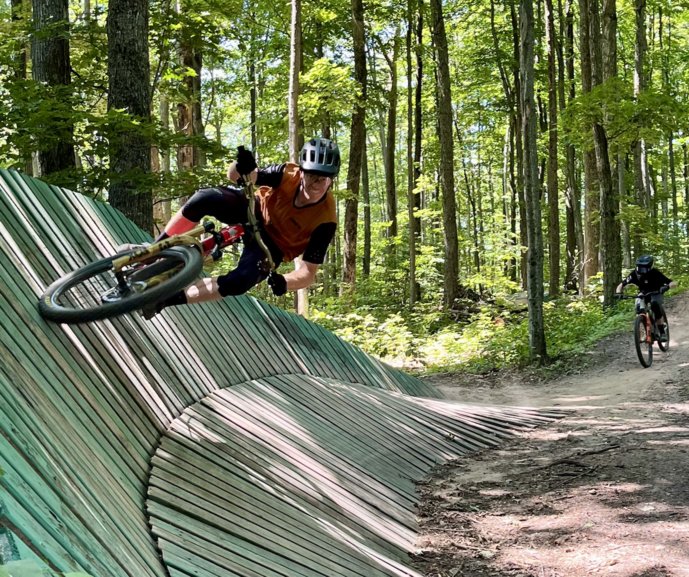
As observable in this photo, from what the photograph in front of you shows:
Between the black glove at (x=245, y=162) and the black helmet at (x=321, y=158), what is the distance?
1.13 feet

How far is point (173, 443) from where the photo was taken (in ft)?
14.4

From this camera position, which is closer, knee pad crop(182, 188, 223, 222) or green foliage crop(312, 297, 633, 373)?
knee pad crop(182, 188, 223, 222)

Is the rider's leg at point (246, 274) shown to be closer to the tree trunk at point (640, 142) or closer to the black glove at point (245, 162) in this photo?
the black glove at point (245, 162)

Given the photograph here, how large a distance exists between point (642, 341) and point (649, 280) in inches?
43.1

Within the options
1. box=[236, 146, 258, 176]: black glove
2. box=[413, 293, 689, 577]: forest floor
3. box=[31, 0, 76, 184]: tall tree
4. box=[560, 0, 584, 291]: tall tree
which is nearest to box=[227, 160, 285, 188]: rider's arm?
box=[236, 146, 258, 176]: black glove

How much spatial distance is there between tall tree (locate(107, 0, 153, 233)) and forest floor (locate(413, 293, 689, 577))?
5.36m

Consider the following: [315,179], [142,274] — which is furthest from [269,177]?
[142,274]

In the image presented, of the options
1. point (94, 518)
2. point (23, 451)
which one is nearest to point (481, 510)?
point (94, 518)

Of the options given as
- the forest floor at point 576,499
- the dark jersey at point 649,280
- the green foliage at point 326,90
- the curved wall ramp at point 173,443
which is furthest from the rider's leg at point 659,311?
the green foliage at point 326,90

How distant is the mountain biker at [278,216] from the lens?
4.62 m

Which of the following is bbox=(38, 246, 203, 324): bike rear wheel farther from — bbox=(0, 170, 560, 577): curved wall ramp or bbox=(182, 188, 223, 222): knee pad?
bbox=(182, 188, 223, 222): knee pad

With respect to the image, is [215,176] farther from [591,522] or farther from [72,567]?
[72,567]

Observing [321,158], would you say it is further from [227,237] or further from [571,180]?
[571,180]

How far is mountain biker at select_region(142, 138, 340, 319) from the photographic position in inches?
182
